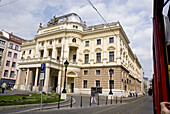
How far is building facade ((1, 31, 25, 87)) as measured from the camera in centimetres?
4800

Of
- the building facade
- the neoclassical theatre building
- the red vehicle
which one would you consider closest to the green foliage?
the red vehicle

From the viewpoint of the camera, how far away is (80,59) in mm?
34781

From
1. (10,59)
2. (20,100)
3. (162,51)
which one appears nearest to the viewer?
(162,51)

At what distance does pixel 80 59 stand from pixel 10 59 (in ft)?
102

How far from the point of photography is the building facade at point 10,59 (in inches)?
1890

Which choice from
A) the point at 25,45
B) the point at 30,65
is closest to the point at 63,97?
the point at 30,65

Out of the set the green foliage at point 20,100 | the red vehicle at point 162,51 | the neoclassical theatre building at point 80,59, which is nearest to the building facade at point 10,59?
the neoclassical theatre building at point 80,59

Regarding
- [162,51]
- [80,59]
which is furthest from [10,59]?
[162,51]

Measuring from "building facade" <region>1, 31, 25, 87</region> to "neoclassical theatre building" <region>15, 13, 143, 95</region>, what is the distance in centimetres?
1659

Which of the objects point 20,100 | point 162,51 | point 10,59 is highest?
point 10,59

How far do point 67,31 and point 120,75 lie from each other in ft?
55.6

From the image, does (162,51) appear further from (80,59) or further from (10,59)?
(10,59)

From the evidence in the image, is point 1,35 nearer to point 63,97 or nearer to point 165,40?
point 63,97

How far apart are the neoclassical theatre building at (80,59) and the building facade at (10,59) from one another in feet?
54.4
